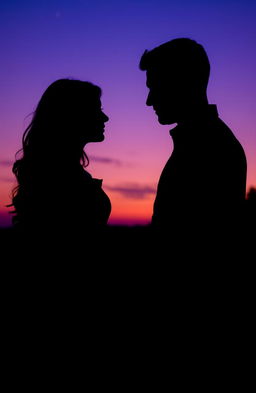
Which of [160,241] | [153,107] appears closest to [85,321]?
[160,241]

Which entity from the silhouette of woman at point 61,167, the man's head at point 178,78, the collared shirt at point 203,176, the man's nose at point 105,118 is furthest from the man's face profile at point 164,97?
the man's nose at point 105,118

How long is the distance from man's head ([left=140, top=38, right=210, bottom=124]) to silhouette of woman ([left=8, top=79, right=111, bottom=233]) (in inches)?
44.9

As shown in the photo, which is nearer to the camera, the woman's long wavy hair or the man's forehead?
the man's forehead

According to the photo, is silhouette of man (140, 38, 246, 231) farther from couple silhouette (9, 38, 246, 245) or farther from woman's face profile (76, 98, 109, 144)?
woman's face profile (76, 98, 109, 144)

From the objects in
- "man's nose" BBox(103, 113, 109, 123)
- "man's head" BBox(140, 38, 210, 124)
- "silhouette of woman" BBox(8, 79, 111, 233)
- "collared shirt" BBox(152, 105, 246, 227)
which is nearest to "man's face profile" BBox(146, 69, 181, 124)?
"man's head" BBox(140, 38, 210, 124)

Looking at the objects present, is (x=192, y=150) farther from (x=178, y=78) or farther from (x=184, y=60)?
(x=184, y=60)

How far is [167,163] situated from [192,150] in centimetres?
24

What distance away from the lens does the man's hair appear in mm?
2873

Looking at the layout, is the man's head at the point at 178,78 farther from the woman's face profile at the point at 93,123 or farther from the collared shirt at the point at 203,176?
the woman's face profile at the point at 93,123

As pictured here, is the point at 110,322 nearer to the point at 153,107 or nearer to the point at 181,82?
the point at 153,107

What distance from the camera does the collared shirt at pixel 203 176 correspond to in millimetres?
2393

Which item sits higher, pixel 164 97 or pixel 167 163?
pixel 164 97

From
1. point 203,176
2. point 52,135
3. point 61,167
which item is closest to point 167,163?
point 203,176

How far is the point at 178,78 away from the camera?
2.87 metres
